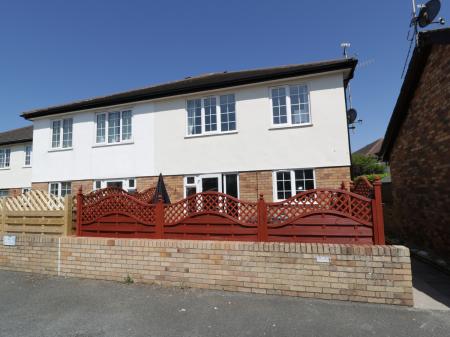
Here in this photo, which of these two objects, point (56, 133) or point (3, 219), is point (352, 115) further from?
point (56, 133)

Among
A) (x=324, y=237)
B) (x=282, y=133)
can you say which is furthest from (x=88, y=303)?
(x=282, y=133)

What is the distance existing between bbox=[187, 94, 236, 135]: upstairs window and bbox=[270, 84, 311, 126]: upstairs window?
154 cm

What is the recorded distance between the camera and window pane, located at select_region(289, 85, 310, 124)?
9.19 m

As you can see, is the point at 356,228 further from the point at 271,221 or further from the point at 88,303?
the point at 88,303

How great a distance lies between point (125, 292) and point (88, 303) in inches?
26.1

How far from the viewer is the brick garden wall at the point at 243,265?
4496 mm

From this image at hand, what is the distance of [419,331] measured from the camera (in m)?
3.64

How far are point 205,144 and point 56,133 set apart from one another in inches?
295

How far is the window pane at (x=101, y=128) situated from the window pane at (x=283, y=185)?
762 centimetres

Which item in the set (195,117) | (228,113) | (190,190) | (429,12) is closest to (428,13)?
(429,12)

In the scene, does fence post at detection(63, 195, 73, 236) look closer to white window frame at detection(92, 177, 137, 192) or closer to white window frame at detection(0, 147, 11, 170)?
white window frame at detection(92, 177, 137, 192)

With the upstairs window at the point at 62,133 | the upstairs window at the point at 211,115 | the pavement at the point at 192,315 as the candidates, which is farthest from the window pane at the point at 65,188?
the pavement at the point at 192,315

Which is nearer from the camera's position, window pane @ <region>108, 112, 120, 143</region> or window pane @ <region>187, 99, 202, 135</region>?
window pane @ <region>187, 99, 202, 135</region>

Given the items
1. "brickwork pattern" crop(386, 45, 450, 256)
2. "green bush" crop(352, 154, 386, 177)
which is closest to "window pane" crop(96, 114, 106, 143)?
"brickwork pattern" crop(386, 45, 450, 256)
